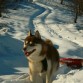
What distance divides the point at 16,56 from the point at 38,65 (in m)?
7.60

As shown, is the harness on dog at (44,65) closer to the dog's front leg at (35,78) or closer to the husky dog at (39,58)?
the husky dog at (39,58)

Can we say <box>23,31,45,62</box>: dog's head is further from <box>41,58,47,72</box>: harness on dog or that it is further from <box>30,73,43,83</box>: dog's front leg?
<box>30,73,43,83</box>: dog's front leg

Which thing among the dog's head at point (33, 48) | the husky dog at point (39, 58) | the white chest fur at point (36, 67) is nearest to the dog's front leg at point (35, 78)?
the husky dog at point (39, 58)

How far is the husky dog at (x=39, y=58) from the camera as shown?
19.0 feet

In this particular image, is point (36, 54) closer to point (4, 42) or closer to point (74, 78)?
point (74, 78)

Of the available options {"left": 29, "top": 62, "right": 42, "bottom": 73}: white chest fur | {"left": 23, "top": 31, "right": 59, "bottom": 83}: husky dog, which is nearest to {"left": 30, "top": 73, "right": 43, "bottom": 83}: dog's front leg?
{"left": 23, "top": 31, "right": 59, "bottom": 83}: husky dog

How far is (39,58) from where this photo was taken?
237 inches

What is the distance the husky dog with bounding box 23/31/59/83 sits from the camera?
578 centimetres

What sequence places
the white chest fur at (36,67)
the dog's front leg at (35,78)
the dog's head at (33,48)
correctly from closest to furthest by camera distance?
the dog's head at (33,48), the white chest fur at (36,67), the dog's front leg at (35,78)

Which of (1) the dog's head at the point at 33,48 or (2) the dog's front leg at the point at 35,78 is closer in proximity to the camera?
(1) the dog's head at the point at 33,48

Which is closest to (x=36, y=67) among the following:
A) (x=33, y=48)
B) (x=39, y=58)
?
(x=39, y=58)

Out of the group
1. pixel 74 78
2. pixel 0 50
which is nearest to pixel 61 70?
pixel 74 78

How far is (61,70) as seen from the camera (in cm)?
895

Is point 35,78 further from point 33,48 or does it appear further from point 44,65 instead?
point 33,48
